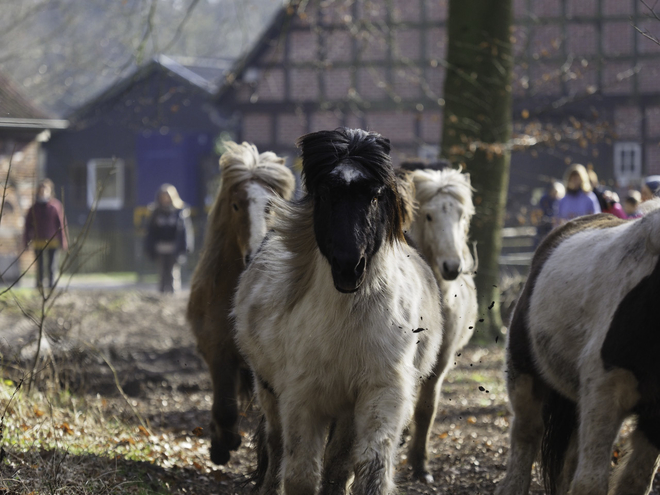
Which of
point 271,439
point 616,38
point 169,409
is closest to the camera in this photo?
point 271,439

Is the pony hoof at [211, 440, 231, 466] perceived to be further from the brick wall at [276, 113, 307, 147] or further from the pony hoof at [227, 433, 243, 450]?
the brick wall at [276, 113, 307, 147]

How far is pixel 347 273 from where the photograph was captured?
375cm

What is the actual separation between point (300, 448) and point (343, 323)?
2.12 feet

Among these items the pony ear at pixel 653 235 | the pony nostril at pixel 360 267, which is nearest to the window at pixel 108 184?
the pony nostril at pixel 360 267

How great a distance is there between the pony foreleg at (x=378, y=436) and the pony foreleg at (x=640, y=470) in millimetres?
1244

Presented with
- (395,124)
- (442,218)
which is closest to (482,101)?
(442,218)

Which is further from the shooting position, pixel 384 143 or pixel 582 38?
pixel 582 38

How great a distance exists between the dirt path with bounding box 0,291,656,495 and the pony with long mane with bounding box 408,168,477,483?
17.0 inches

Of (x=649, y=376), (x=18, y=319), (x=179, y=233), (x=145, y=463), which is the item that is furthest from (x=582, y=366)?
(x=179, y=233)

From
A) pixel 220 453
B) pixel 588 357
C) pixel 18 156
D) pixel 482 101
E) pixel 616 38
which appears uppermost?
pixel 616 38

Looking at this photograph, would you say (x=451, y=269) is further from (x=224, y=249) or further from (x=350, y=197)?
(x=350, y=197)

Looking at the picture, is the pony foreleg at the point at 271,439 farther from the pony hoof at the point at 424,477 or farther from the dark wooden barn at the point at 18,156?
the dark wooden barn at the point at 18,156

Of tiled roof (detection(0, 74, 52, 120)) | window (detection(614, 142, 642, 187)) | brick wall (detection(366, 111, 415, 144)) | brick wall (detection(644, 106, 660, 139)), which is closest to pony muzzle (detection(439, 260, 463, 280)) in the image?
tiled roof (detection(0, 74, 52, 120))

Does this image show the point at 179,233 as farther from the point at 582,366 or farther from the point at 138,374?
the point at 582,366
